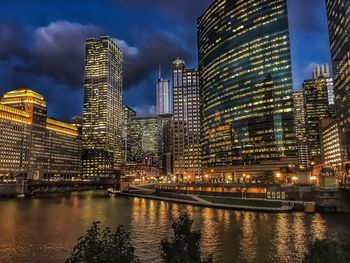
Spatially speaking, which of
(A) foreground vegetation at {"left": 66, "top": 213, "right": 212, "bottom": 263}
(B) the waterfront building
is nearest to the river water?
(A) foreground vegetation at {"left": 66, "top": 213, "right": 212, "bottom": 263}

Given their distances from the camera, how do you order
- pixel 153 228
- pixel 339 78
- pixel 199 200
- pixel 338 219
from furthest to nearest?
pixel 339 78 < pixel 199 200 < pixel 338 219 < pixel 153 228

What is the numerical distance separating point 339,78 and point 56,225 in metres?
149

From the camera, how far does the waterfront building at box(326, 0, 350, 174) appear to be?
154000 millimetres

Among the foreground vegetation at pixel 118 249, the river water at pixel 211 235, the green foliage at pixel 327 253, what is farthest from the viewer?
the river water at pixel 211 235

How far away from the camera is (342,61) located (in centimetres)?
16188

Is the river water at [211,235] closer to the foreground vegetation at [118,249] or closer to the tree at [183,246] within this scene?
the tree at [183,246]

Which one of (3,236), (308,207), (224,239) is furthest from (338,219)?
(3,236)

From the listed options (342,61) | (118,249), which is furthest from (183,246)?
(342,61)

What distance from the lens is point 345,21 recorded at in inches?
6058

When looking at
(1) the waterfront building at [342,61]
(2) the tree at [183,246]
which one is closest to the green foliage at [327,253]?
(2) the tree at [183,246]

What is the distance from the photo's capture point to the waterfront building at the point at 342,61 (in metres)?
154

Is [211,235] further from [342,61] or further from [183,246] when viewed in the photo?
[342,61]

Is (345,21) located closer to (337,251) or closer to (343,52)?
(343,52)

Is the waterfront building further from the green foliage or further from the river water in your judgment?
the green foliage
